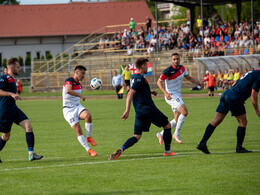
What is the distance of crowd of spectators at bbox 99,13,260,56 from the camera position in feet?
131

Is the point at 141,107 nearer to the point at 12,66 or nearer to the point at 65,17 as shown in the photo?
the point at 12,66

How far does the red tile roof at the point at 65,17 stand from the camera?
76000 millimetres

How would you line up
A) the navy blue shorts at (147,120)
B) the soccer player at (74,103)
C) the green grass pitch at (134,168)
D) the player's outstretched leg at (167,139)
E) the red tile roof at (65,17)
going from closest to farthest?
the green grass pitch at (134,168), the navy blue shorts at (147,120), the player's outstretched leg at (167,139), the soccer player at (74,103), the red tile roof at (65,17)

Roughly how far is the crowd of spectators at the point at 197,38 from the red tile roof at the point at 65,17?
79.7 ft

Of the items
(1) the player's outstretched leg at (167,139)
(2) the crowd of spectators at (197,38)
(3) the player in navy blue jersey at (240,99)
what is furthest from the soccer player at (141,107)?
(2) the crowd of spectators at (197,38)

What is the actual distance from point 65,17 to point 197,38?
37358mm

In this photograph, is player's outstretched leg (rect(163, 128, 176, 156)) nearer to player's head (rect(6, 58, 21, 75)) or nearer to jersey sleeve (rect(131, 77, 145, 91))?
jersey sleeve (rect(131, 77, 145, 91))

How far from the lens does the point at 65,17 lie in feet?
254

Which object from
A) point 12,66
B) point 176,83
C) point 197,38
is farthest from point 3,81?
point 197,38

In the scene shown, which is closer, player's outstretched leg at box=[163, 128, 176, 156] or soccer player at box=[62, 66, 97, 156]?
player's outstretched leg at box=[163, 128, 176, 156]

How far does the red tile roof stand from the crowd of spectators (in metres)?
24.3

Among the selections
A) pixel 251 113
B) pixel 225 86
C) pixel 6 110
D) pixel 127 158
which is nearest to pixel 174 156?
pixel 127 158

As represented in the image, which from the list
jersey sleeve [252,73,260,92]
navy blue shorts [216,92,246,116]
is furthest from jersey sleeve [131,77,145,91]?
jersey sleeve [252,73,260,92]

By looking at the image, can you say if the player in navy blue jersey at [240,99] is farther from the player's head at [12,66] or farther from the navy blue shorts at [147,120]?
the player's head at [12,66]
